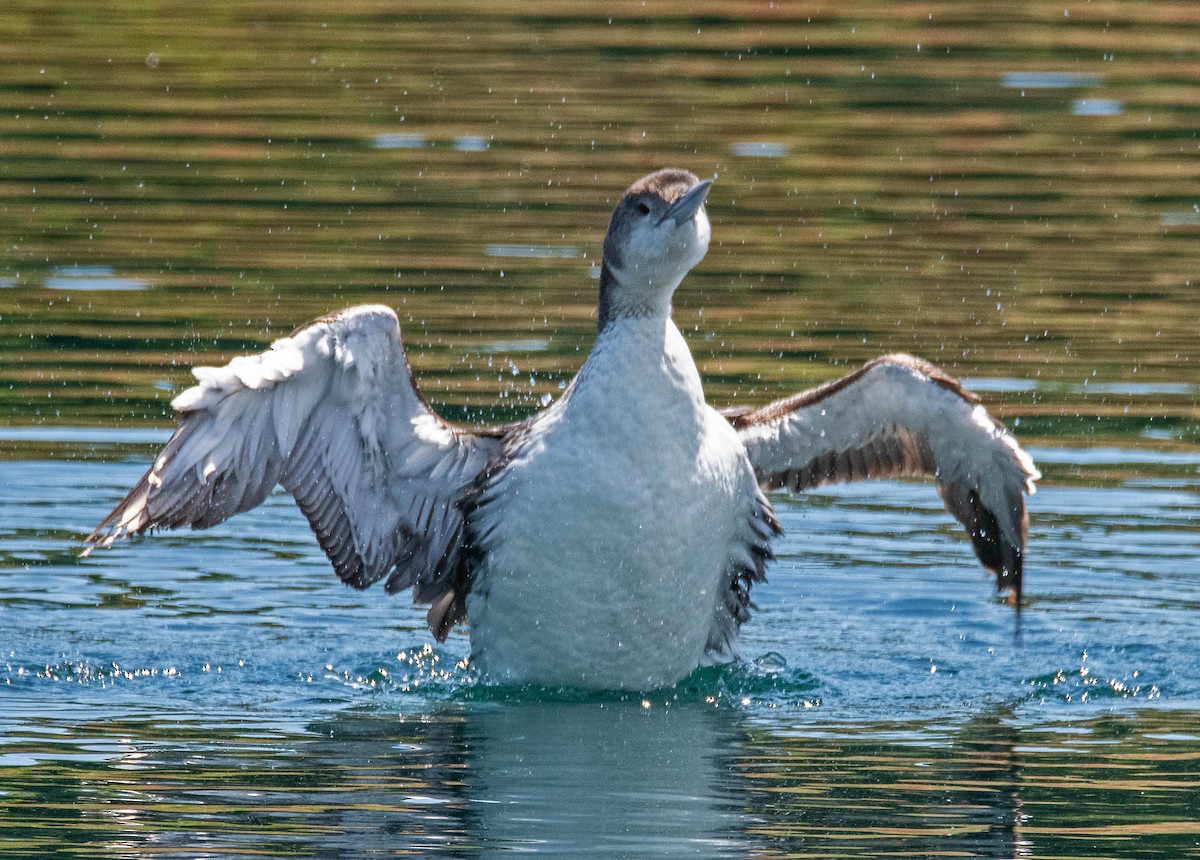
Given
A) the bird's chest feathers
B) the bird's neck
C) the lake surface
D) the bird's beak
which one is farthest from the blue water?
the bird's beak

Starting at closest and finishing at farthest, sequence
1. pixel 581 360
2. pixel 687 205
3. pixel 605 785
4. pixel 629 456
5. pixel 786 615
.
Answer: pixel 605 785, pixel 687 205, pixel 629 456, pixel 786 615, pixel 581 360

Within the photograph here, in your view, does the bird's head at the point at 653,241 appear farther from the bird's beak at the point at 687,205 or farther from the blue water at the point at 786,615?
the blue water at the point at 786,615

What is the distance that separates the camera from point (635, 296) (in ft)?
27.9

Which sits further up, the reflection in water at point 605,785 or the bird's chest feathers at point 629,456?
the bird's chest feathers at point 629,456

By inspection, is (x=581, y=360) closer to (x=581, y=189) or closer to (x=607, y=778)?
(x=581, y=189)

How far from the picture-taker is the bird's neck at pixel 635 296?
27.8 ft

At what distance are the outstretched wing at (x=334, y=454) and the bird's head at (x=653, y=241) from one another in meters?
0.92

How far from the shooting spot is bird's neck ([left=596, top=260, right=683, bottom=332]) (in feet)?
27.8

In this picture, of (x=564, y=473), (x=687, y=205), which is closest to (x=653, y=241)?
(x=687, y=205)

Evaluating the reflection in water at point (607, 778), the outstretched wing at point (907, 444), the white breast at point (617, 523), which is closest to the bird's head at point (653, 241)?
the white breast at point (617, 523)

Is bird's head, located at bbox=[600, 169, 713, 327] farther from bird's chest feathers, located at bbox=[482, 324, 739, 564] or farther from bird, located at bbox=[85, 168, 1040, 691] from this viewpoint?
bird's chest feathers, located at bbox=[482, 324, 739, 564]

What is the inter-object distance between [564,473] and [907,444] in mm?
2005

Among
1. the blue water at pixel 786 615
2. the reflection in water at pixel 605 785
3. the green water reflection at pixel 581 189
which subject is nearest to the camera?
the reflection in water at pixel 605 785

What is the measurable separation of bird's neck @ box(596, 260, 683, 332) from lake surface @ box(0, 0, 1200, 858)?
163 centimetres
